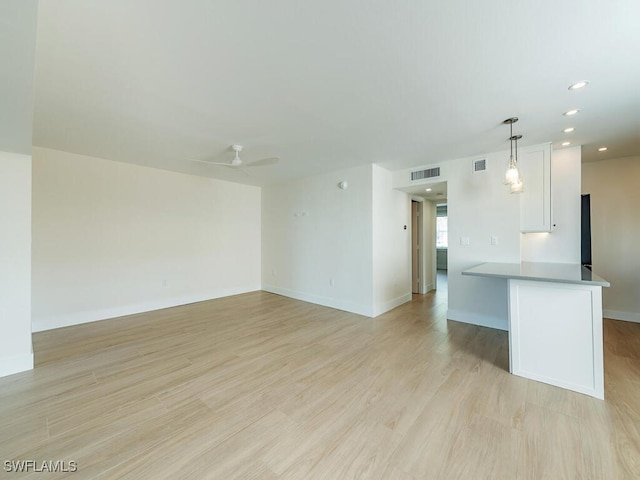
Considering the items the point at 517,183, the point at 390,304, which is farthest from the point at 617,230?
the point at 390,304

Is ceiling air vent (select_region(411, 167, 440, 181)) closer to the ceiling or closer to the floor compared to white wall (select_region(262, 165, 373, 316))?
closer to the ceiling

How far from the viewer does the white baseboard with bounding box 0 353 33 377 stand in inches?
95.3

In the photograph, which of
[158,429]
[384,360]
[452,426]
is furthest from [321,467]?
[384,360]

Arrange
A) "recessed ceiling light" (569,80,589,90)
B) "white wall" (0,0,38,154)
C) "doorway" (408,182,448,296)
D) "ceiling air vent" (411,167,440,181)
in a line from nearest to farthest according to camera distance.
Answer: "white wall" (0,0,38,154)
"recessed ceiling light" (569,80,589,90)
"ceiling air vent" (411,167,440,181)
"doorway" (408,182,448,296)

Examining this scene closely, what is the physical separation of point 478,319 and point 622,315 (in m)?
2.42

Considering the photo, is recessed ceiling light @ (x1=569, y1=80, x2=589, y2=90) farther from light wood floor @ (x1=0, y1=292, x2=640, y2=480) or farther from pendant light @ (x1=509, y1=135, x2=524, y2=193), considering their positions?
light wood floor @ (x1=0, y1=292, x2=640, y2=480)

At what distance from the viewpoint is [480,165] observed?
3830mm

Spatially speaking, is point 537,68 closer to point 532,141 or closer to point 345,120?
point 345,120

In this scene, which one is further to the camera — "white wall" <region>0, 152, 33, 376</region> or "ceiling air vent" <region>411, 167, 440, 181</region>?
"ceiling air vent" <region>411, 167, 440, 181</region>

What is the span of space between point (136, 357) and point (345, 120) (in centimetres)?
354

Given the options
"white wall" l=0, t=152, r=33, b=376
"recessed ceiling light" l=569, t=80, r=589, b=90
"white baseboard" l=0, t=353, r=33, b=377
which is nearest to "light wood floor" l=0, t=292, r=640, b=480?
"white baseboard" l=0, t=353, r=33, b=377

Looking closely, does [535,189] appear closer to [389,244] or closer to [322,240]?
[389,244]

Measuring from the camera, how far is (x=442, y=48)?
1.67 metres

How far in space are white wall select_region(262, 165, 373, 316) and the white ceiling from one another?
138 cm
